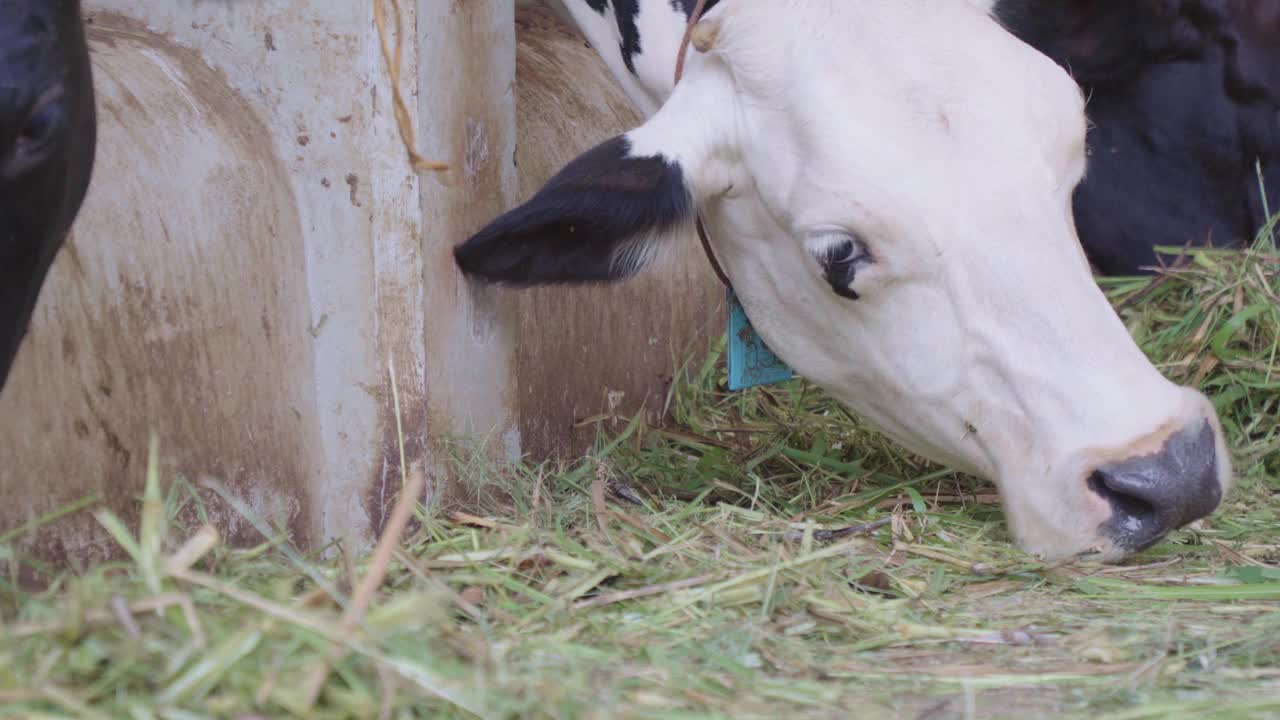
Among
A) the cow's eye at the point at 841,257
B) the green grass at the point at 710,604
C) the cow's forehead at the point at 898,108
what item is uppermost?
the cow's forehead at the point at 898,108

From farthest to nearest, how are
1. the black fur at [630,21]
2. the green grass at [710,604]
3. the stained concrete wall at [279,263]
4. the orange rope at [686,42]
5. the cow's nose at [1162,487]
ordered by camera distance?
the black fur at [630,21] < the orange rope at [686,42] < the stained concrete wall at [279,263] < the cow's nose at [1162,487] < the green grass at [710,604]

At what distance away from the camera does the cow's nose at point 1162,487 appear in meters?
2.10

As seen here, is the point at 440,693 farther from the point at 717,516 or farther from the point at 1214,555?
the point at 1214,555

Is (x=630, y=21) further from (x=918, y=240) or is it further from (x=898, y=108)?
(x=918, y=240)

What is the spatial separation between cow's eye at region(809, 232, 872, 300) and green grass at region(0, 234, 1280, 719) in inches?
16.6

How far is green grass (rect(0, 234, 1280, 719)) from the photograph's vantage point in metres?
1.36

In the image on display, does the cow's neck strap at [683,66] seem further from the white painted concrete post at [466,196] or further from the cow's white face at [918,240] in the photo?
the white painted concrete post at [466,196]

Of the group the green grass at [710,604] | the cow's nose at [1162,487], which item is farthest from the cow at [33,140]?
the cow's nose at [1162,487]

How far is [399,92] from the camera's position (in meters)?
2.61

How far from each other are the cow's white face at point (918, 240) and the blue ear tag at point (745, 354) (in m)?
0.11

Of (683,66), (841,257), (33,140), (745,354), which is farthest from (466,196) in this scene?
(33,140)

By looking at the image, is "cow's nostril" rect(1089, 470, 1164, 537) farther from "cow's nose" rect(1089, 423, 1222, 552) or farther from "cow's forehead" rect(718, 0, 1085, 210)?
"cow's forehead" rect(718, 0, 1085, 210)

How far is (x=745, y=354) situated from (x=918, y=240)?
26.5 inches

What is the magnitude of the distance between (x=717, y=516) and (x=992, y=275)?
0.63 metres
